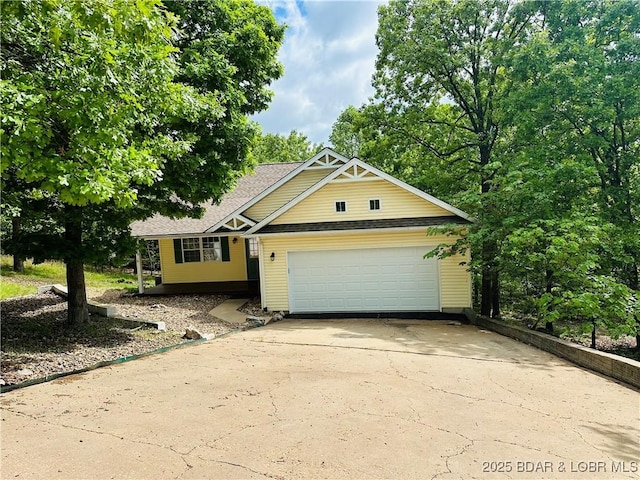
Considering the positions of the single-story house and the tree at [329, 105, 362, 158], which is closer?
the single-story house

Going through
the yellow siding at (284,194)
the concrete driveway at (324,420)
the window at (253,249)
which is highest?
the yellow siding at (284,194)

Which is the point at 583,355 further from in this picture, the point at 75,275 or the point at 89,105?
the point at 75,275

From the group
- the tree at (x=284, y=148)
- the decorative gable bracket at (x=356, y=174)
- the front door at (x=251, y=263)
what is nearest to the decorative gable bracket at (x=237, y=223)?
the front door at (x=251, y=263)

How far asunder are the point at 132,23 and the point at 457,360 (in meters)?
7.17

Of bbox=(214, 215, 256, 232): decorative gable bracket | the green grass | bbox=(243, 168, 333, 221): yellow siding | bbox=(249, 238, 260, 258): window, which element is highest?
bbox=(243, 168, 333, 221): yellow siding

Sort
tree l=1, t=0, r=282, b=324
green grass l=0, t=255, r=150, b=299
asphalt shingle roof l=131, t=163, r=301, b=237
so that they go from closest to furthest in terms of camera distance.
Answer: tree l=1, t=0, r=282, b=324
green grass l=0, t=255, r=150, b=299
asphalt shingle roof l=131, t=163, r=301, b=237

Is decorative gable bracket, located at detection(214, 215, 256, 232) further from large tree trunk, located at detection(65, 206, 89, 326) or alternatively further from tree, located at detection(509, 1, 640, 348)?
tree, located at detection(509, 1, 640, 348)

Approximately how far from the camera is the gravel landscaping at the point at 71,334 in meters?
6.47

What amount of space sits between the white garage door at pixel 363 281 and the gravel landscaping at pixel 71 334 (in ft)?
6.94

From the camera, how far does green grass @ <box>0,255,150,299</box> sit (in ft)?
48.8

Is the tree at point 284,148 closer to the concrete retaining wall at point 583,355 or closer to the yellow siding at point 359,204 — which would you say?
the yellow siding at point 359,204

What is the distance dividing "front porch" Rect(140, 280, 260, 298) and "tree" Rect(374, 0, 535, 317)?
8804mm

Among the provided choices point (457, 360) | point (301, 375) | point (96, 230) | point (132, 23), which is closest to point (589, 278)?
point (457, 360)

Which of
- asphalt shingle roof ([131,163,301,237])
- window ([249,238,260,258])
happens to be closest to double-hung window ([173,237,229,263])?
asphalt shingle roof ([131,163,301,237])
